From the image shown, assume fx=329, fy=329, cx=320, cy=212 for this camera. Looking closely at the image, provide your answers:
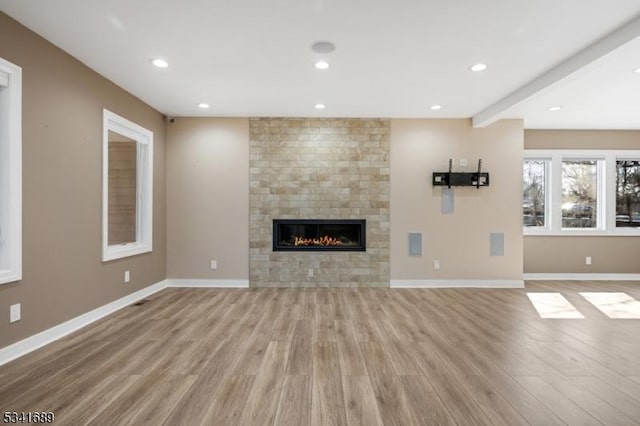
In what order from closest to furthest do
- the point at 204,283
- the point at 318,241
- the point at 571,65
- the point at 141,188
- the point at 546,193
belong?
the point at 571,65 < the point at 141,188 < the point at 204,283 < the point at 318,241 < the point at 546,193

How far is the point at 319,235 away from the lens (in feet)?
16.9

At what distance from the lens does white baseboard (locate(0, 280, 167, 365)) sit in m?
2.47

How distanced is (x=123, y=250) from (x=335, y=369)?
303cm

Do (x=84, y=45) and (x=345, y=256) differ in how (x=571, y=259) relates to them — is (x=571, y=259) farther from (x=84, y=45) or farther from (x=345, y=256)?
(x=84, y=45)

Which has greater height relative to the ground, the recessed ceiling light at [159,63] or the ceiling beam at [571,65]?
the recessed ceiling light at [159,63]

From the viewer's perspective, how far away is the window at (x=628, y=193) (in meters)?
5.75

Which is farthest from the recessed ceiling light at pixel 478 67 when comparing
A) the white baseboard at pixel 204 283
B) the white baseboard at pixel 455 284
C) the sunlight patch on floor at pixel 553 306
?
the white baseboard at pixel 204 283

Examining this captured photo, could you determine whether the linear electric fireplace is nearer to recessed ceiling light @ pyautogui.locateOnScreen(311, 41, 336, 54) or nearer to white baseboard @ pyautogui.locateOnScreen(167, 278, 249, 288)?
white baseboard @ pyautogui.locateOnScreen(167, 278, 249, 288)

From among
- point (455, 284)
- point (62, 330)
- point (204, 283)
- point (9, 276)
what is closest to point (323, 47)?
point (9, 276)

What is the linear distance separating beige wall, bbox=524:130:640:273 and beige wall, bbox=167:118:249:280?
4811mm

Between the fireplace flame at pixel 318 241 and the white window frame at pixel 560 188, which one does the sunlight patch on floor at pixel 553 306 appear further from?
the fireplace flame at pixel 318 241

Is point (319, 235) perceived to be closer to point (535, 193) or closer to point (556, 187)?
point (535, 193)

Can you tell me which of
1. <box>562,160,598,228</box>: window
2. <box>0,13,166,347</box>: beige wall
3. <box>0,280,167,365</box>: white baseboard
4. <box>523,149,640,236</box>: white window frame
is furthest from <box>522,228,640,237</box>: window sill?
<box>0,13,166,347</box>: beige wall

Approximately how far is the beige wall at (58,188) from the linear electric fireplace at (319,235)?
2169 mm
